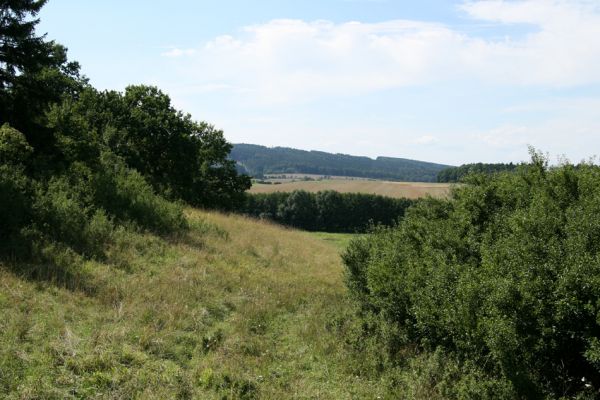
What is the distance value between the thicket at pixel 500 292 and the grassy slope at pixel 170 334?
4.01ft

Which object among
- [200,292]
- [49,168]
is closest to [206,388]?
[200,292]

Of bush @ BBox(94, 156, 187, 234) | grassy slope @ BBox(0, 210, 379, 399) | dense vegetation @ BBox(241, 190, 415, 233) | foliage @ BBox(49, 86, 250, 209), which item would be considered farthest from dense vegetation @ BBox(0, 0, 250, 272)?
dense vegetation @ BBox(241, 190, 415, 233)

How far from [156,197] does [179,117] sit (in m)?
15.8

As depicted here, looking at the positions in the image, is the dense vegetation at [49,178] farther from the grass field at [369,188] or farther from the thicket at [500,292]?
the grass field at [369,188]

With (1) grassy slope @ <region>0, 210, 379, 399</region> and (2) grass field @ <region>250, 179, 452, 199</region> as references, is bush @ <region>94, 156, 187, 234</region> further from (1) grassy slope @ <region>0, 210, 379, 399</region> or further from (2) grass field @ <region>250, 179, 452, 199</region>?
(2) grass field @ <region>250, 179, 452, 199</region>

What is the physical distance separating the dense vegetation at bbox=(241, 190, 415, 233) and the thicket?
60.8 meters

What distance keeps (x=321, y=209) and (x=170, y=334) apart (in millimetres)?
62902

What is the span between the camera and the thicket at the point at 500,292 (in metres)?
5.87

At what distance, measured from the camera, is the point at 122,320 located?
8.84 metres

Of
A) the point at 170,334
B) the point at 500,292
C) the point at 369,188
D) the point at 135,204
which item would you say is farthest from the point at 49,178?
the point at 369,188

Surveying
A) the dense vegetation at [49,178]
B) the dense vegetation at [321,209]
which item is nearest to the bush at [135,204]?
the dense vegetation at [49,178]

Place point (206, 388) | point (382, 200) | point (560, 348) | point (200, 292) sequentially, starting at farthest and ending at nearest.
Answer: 1. point (382, 200)
2. point (200, 292)
3. point (206, 388)
4. point (560, 348)

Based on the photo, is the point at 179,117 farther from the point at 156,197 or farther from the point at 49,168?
the point at 49,168

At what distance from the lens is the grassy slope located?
267 inches
